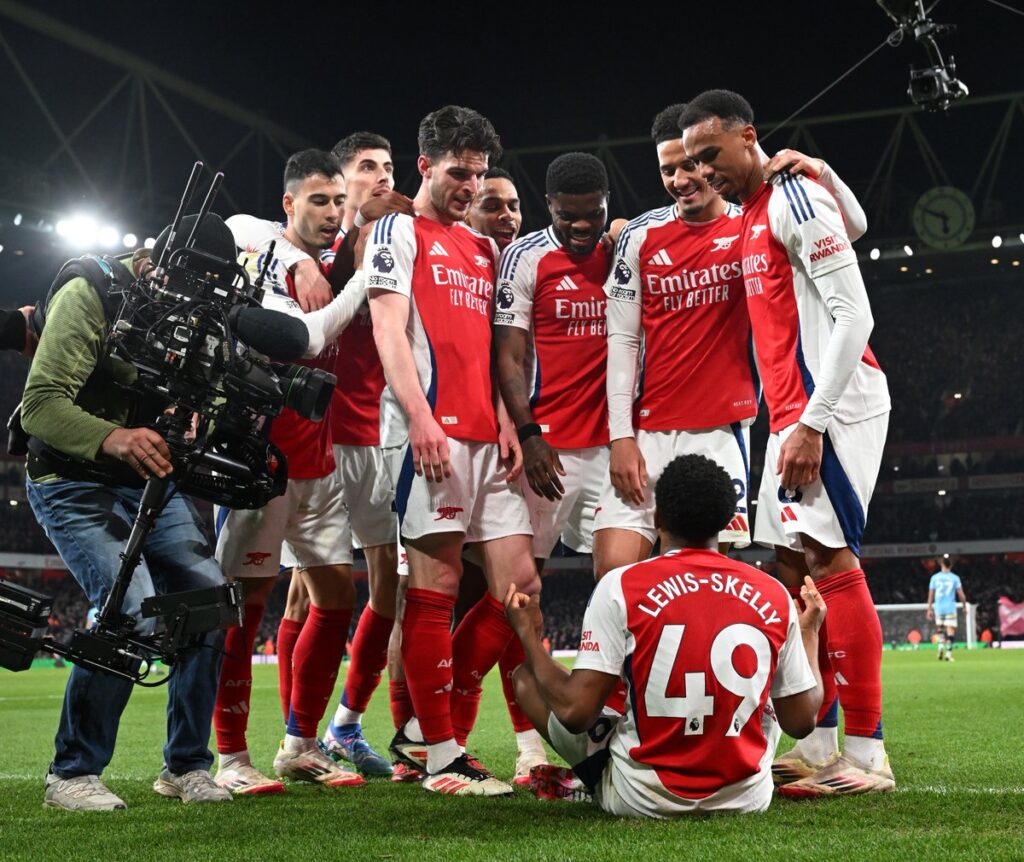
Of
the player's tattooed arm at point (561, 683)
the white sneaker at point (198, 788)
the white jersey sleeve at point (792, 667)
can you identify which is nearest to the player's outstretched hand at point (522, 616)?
the player's tattooed arm at point (561, 683)

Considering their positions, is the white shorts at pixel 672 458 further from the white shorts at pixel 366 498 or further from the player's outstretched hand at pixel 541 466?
the white shorts at pixel 366 498

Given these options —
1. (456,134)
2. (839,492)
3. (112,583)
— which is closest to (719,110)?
(456,134)

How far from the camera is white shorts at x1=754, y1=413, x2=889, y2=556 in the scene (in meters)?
4.02

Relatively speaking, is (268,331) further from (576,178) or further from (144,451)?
(576,178)

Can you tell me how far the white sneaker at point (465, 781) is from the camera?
409 centimetres

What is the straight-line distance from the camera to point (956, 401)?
1503 inches

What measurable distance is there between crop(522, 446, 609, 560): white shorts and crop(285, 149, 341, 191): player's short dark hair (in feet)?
5.89

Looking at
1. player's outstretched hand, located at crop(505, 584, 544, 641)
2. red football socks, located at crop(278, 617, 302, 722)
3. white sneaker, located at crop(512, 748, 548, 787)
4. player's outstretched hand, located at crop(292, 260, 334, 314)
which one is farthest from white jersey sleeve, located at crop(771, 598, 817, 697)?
red football socks, located at crop(278, 617, 302, 722)

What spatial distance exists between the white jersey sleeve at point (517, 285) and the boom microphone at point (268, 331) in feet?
4.18

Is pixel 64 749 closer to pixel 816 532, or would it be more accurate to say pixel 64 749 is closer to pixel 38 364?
pixel 38 364

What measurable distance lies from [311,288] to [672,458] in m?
1.74

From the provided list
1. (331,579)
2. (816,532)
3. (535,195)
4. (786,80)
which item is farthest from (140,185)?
Result: (816,532)

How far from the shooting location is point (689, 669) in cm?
325

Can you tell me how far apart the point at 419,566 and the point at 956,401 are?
37.2m
